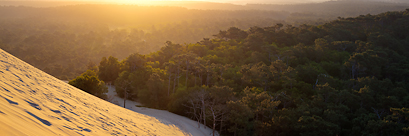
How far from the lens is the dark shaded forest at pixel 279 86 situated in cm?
2275

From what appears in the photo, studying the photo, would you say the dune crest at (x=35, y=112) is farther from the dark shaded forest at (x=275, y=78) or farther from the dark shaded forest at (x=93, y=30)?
the dark shaded forest at (x=93, y=30)

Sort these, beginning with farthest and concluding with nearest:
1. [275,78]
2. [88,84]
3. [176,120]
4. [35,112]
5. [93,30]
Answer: [93,30] → [275,78] → [88,84] → [176,120] → [35,112]

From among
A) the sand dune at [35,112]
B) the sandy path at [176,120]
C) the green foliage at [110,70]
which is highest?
the sand dune at [35,112]

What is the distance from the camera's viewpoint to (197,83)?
3406cm

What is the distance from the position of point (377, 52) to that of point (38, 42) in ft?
354

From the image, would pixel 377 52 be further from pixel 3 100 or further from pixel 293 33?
pixel 3 100

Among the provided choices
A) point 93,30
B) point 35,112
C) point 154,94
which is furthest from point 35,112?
point 93,30

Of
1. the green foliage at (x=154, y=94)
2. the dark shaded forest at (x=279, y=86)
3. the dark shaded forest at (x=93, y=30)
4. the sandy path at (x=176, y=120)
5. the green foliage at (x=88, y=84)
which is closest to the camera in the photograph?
the dark shaded forest at (x=279, y=86)

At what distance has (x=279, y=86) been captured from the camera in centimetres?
3188

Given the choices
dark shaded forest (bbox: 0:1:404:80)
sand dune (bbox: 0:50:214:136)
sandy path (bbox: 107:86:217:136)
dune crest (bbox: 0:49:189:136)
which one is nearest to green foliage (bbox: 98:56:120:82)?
sandy path (bbox: 107:86:217:136)

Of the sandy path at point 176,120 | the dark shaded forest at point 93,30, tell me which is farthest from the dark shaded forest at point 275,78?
the dark shaded forest at point 93,30

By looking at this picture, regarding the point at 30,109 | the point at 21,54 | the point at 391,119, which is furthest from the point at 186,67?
the point at 21,54

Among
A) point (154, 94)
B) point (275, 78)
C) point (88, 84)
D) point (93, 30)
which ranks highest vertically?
point (93, 30)

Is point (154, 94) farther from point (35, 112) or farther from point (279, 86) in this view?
point (35, 112)
